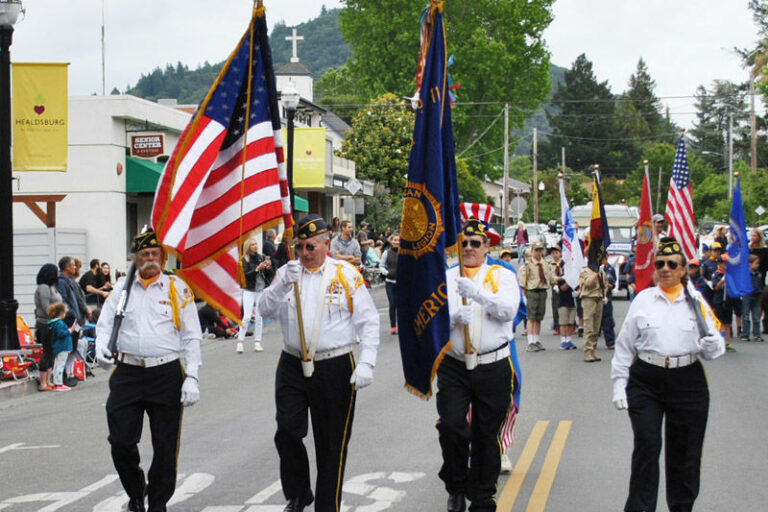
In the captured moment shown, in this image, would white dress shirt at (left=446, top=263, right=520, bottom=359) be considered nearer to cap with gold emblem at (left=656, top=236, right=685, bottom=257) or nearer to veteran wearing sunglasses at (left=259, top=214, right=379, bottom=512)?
veteran wearing sunglasses at (left=259, top=214, right=379, bottom=512)

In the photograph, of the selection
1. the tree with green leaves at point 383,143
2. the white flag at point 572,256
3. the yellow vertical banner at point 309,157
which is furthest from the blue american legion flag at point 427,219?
the tree with green leaves at point 383,143

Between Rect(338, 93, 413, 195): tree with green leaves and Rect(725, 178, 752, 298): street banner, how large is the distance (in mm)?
35435

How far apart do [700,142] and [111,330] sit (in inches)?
4695

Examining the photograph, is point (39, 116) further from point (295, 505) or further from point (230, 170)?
point (295, 505)

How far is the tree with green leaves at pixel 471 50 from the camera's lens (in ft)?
191

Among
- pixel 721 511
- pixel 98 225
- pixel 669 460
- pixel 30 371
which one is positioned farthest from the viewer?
pixel 98 225

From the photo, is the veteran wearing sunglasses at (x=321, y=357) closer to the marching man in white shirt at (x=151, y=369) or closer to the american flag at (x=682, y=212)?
the marching man in white shirt at (x=151, y=369)

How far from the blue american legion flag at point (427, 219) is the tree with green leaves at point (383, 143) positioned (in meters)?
47.1

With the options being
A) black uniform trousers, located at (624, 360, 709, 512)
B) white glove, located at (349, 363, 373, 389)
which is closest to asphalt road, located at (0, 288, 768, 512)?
black uniform trousers, located at (624, 360, 709, 512)

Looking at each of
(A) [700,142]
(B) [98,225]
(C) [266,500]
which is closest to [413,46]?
(B) [98,225]

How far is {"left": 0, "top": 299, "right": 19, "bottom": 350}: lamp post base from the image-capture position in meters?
15.4

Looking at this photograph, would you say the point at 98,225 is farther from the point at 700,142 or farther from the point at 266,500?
the point at 700,142

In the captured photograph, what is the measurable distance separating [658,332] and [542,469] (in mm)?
2460

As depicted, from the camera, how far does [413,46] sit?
58062 millimetres
